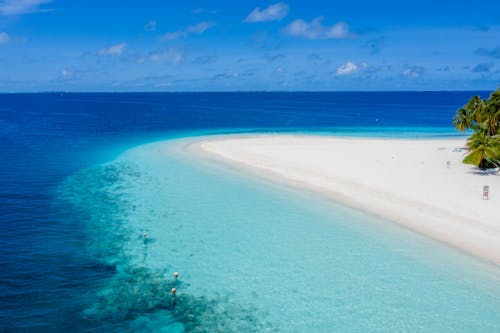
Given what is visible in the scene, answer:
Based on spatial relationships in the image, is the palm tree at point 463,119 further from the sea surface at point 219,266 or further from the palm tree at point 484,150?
the sea surface at point 219,266

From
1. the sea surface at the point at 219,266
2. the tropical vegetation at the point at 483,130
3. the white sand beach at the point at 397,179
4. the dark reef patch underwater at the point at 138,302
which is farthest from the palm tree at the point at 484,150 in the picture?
the dark reef patch underwater at the point at 138,302

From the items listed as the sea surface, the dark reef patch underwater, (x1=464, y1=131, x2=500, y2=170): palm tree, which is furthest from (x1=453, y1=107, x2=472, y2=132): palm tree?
the dark reef patch underwater

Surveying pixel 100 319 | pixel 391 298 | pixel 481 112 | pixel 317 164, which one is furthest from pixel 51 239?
pixel 481 112

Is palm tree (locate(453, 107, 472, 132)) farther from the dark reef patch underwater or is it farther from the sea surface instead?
the dark reef patch underwater

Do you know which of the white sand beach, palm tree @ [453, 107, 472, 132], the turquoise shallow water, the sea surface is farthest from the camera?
palm tree @ [453, 107, 472, 132]

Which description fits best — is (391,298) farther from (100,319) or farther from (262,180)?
Result: (262,180)

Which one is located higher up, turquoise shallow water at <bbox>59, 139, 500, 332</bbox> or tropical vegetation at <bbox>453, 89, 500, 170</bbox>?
tropical vegetation at <bbox>453, 89, 500, 170</bbox>

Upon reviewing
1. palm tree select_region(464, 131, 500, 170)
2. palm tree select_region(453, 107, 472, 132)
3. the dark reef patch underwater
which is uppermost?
palm tree select_region(453, 107, 472, 132)
